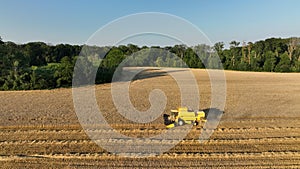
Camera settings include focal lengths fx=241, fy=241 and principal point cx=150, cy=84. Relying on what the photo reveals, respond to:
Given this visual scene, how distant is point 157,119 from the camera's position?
31.7ft

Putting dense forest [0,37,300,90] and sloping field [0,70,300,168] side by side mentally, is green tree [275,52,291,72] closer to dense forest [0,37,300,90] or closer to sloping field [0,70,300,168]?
dense forest [0,37,300,90]

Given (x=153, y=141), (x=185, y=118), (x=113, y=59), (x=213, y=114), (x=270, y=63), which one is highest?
(x=270, y=63)

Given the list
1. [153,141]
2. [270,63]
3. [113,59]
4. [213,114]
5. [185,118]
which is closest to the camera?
[153,141]

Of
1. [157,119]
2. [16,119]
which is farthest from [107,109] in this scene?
[16,119]

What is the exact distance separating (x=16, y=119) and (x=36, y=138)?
2.97 metres

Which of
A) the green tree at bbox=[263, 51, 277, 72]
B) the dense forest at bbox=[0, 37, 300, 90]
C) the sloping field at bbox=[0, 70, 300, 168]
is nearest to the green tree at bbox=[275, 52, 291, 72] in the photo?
the dense forest at bbox=[0, 37, 300, 90]

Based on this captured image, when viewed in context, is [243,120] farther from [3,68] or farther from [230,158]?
[3,68]

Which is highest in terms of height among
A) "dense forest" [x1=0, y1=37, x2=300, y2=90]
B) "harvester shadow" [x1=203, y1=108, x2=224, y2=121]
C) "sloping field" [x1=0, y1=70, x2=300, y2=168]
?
"dense forest" [x1=0, y1=37, x2=300, y2=90]

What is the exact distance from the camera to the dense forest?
1943 cm

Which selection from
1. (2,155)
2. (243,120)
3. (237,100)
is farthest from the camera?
(237,100)

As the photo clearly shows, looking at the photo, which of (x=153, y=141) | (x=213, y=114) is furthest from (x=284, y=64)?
(x=153, y=141)

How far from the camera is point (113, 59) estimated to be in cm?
2300

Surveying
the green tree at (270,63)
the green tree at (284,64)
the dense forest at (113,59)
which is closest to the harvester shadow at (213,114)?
the dense forest at (113,59)

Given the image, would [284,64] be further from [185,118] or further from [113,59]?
[185,118]
